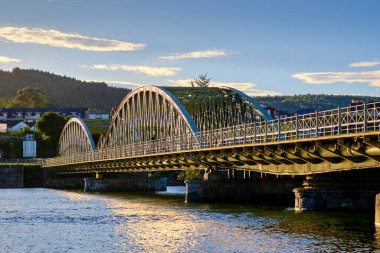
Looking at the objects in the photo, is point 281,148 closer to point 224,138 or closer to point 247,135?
point 247,135

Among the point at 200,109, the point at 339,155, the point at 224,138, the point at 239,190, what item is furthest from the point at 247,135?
the point at 200,109

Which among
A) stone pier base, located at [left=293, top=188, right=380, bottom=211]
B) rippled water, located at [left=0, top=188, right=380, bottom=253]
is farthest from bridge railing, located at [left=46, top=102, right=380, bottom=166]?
rippled water, located at [left=0, top=188, right=380, bottom=253]

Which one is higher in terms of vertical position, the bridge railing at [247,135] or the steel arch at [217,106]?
the steel arch at [217,106]

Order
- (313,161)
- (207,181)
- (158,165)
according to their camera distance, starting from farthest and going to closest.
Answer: (158,165) → (207,181) → (313,161)

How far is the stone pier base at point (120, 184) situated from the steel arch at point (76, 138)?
29.5 m

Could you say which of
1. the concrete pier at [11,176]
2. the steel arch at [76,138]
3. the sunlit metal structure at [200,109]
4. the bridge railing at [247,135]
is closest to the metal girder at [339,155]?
the bridge railing at [247,135]

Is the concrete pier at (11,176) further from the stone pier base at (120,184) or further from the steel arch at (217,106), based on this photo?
the steel arch at (217,106)

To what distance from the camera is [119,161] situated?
113 meters

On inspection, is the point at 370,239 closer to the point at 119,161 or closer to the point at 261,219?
the point at 261,219

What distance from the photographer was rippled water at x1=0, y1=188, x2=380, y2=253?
4600 cm

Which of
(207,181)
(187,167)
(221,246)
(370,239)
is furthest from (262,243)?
(187,167)

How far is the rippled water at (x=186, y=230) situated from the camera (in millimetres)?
46000

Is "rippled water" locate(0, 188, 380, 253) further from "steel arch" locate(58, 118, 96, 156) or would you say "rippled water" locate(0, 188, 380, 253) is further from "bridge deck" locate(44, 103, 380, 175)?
"steel arch" locate(58, 118, 96, 156)

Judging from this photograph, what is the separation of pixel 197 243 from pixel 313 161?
1639cm
